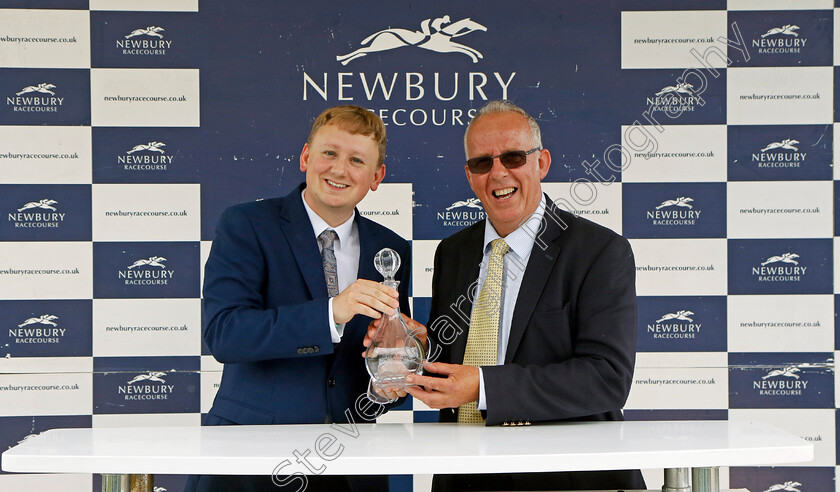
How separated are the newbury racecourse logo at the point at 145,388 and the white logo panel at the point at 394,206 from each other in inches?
45.1

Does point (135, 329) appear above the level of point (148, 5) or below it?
below

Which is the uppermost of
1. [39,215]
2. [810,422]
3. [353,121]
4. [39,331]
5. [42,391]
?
[353,121]

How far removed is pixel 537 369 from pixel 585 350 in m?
0.17

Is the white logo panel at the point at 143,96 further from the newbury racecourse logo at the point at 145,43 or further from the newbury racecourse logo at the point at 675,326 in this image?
the newbury racecourse logo at the point at 675,326

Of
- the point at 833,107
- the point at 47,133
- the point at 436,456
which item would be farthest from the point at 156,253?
the point at 833,107

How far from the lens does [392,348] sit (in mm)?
1712

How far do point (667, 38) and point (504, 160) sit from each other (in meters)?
1.64

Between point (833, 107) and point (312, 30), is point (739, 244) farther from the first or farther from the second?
point (312, 30)

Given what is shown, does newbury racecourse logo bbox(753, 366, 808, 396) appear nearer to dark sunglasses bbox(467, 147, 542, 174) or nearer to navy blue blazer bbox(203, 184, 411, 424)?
dark sunglasses bbox(467, 147, 542, 174)

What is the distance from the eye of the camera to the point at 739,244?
3357 millimetres

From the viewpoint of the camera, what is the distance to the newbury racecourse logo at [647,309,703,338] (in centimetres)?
336

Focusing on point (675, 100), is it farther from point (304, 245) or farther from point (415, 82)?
point (304, 245)

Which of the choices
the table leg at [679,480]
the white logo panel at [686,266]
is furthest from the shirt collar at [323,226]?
the white logo panel at [686,266]

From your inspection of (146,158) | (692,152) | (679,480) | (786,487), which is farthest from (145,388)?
(786,487)
